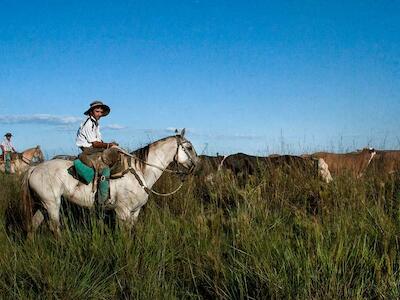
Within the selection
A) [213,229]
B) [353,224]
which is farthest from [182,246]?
[353,224]

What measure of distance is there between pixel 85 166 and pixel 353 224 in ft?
13.7

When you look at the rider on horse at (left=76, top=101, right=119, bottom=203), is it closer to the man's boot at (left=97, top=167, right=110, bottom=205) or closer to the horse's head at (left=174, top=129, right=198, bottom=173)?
the man's boot at (left=97, top=167, right=110, bottom=205)

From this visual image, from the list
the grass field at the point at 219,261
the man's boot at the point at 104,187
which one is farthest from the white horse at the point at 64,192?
the grass field at the point at 219,261

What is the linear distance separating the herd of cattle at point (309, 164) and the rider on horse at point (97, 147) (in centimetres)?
178

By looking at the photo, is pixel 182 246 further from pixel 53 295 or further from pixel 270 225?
pixel 53 295

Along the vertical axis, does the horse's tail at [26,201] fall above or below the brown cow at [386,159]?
below

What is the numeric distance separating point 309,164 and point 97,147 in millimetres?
4555

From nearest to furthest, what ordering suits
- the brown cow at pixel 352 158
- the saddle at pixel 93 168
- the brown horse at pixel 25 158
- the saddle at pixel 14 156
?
the saddle at pixel 93 168 < the brown cow at pixel 352 158 < the brown horse at pixel 25 158 < the saddle at pixel 14 156

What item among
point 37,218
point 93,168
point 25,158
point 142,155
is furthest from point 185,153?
point 25,158

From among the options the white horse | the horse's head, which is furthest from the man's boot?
the horse's head

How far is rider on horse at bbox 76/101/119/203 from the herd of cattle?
178cm

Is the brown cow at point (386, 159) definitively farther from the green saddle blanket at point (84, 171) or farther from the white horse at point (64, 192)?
the green saddle blanket at point (84, 171)

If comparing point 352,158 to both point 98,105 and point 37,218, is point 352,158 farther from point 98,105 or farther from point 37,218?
point 37,218

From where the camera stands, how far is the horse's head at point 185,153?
8039 mm
